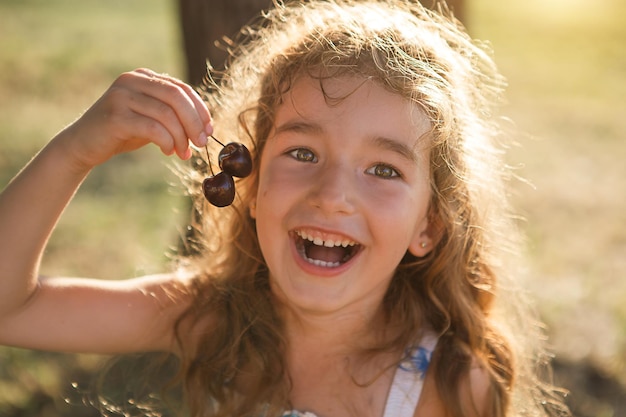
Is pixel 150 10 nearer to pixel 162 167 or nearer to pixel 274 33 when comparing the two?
pixel 162 167

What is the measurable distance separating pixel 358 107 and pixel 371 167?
0.17 metres

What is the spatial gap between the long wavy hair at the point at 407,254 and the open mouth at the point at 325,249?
0.32m

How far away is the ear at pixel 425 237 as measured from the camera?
2607mm

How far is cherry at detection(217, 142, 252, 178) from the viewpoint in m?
2.30

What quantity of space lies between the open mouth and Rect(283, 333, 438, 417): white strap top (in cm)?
42

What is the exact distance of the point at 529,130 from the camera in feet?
24.3

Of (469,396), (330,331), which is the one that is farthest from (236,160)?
(469,396)

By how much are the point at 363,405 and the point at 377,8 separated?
1.26 metres

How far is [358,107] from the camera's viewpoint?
2.34 metres

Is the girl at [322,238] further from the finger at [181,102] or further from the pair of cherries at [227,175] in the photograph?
the pair of cherries at [227,175]

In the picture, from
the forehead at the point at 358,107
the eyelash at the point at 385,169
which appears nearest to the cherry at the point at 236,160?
the forehead at the point at 358,107

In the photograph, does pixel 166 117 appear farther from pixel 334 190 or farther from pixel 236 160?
pixel 334 190

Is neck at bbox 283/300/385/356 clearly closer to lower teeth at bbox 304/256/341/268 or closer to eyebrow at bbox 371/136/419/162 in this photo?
lower teeth at bbox 304/256/341/268

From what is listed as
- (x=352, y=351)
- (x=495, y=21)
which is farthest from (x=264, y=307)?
(x=495, y=21)
